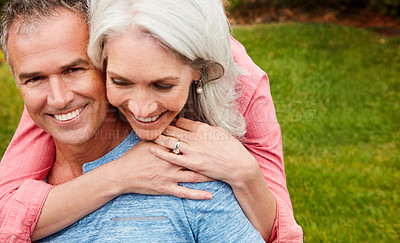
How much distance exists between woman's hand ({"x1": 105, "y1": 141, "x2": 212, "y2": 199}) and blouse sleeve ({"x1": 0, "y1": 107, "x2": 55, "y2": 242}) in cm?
45

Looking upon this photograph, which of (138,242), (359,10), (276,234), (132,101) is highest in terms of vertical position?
(132,101)

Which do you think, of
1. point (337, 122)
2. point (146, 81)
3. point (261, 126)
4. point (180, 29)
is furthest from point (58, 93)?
point (337, 122)

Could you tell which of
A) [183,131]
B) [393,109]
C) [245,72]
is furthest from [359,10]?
[183,131]

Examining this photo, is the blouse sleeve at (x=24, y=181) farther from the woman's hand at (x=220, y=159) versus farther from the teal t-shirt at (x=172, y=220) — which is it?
the woman's hand at (x=220, y=159)

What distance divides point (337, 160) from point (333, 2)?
5630 mm

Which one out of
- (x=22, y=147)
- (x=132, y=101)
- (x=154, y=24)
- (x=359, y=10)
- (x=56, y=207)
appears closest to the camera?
(x=154, y=24)

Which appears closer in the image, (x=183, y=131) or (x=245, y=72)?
(x=183, y=131)

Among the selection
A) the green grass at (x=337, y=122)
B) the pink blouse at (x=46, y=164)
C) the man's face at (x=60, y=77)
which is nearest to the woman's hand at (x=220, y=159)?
the pink blouse at (x=46, y=164)

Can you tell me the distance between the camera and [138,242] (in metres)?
2.11

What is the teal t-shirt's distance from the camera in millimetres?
2033

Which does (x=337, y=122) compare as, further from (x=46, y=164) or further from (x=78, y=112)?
(x=78, y=112)

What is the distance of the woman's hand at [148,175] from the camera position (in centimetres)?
207

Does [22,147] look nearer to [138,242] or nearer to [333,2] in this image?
[138,242]

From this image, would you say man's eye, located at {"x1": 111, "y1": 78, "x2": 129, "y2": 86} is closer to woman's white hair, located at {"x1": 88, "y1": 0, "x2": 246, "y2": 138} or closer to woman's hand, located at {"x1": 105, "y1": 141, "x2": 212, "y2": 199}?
woman's white hair, located at {"x1": 88, "y1": 0, "x2": 246, "y2": 138}
